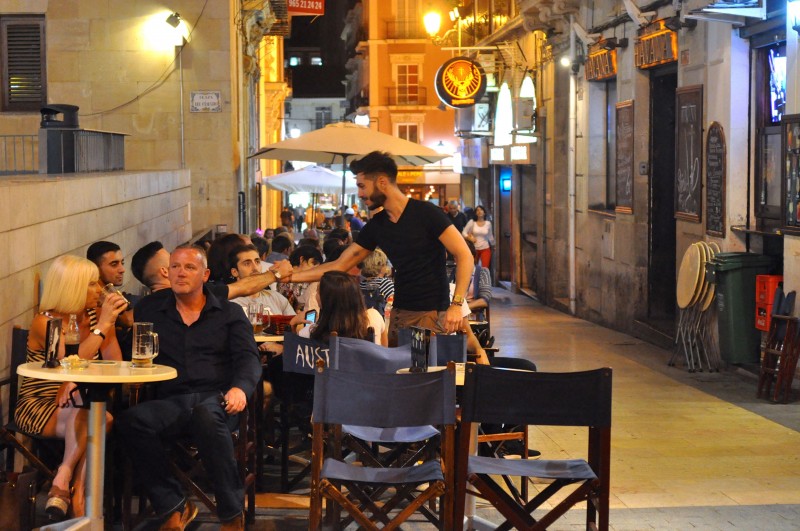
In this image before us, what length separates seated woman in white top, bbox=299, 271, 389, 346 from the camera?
22.4ft

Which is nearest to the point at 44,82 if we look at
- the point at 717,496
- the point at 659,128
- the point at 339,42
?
the point at 659,128

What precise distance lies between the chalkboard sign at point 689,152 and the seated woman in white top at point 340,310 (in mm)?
7274

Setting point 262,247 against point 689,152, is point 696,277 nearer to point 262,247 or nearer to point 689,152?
point 689,152

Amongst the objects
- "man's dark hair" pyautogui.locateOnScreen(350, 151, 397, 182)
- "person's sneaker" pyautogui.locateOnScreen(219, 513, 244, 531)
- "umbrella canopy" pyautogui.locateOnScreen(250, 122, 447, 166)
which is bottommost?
"person's sneaker" pyautogui.locateOnScreen(219, 513, 244, 531)

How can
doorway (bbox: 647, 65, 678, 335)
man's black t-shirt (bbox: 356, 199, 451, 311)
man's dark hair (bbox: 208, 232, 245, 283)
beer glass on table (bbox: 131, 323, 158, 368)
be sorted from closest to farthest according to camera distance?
beer glass on table (bbox: 131, 323, 158, 368) → man's black t-shirt (bbox: 356, 199, 451, 311) → man's dark hair (bbox: 208, 232, 245, 283) → doorway (bbox: 647, 65, 678, 335)

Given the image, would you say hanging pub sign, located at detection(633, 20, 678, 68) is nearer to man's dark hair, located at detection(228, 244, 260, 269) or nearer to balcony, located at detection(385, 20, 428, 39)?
man's dark hair, located at detection(228, 244, 260, 269)

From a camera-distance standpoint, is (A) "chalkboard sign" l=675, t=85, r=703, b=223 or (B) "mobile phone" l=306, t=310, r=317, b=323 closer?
(B) "mobile phone" l=306, t=310, r=317, b=323

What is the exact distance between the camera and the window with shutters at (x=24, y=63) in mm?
18953

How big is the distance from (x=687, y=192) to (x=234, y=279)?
637 centimetres

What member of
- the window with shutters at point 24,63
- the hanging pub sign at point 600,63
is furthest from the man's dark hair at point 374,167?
the window with shutters at point 24,63

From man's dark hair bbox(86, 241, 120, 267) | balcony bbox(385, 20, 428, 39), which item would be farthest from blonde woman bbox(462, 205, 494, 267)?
balcony bbox(385, 20, 428, 39)

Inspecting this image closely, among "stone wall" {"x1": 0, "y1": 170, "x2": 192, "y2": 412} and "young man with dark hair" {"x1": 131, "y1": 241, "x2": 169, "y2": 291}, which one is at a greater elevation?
"stone wall" {"x1": 0, "y1": 170, "x2": 192, "y2": 412}

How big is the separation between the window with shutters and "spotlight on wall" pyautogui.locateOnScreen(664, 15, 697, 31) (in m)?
10.1

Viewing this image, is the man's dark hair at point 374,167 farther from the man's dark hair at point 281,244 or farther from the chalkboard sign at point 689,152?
the chalkboard sign at point 689,152
